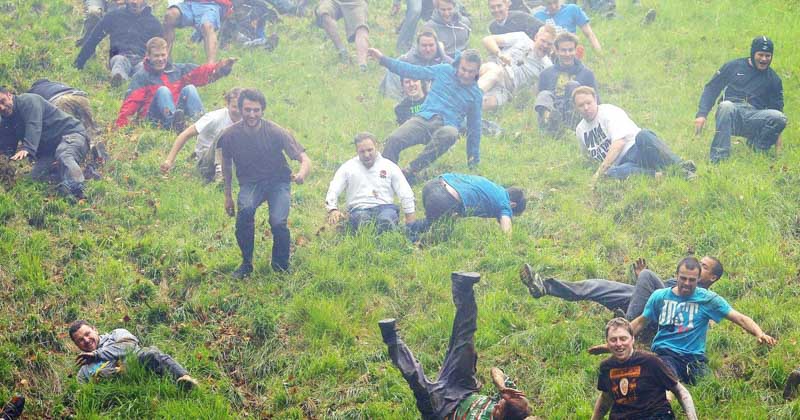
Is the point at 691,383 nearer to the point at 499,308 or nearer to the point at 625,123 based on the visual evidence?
the point at 499,308

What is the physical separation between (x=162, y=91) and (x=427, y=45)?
14.2 feet

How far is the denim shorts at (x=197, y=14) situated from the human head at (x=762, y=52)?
938cm

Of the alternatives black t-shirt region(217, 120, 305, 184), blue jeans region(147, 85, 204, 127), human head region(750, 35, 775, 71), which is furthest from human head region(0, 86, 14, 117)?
human head region(750, 35, 775, 71)

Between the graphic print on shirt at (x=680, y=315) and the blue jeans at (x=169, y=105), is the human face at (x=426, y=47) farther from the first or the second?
the graphic print on shirt at (x=680, y=315)

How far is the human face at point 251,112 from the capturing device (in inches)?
412

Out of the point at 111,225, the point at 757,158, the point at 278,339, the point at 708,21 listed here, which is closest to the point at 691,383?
the point at 278,339

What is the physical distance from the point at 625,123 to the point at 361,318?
5116 mm

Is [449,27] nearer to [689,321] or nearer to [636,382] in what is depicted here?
[689,321]

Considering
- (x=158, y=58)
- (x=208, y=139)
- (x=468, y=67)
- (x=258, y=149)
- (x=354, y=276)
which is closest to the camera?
(x=258, y=149)

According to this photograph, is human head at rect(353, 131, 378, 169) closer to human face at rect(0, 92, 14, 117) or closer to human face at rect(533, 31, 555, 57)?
human face at rect(0, 92, 14, 117)

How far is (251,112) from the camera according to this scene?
1048cm

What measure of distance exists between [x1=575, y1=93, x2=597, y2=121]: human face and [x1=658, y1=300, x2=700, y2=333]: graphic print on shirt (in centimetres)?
503

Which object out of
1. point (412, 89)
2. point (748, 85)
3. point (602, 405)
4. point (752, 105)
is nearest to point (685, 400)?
point (602, 405)

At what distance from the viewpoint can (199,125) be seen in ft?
44.1
